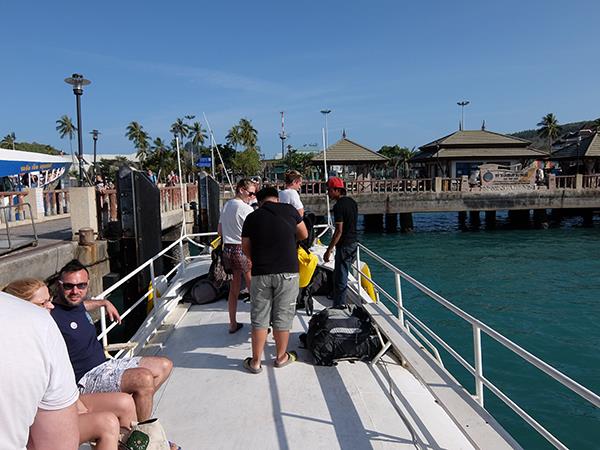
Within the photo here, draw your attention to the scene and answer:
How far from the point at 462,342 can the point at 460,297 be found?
4.04 m

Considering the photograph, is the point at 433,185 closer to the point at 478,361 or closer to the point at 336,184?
the point at 336,184

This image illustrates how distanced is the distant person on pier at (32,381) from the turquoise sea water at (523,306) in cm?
566

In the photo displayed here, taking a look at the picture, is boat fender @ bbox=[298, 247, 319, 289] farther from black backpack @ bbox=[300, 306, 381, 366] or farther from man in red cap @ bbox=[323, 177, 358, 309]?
black backpack @ bbox=[300, 306, 381, 366]

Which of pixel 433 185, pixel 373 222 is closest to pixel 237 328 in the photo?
pixel 433 185

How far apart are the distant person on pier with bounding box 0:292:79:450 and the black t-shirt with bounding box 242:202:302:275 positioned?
96.4 inches

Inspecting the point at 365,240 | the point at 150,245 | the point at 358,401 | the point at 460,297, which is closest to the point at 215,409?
the point at 358,401

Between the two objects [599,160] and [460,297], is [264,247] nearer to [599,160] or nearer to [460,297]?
[460,297]

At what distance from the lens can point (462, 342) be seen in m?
8.99

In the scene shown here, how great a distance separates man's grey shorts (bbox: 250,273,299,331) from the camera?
3.90 metres

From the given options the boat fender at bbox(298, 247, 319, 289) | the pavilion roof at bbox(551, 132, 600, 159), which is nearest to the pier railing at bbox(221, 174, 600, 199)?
the pavilion roof at bbox(551, 132, 600, 159)

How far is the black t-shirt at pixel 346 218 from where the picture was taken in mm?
5461

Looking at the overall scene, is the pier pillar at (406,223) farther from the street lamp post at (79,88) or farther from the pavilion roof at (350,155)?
the street lamp post at (79,88)

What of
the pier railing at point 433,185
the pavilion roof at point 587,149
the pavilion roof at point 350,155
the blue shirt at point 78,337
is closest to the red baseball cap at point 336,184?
the blue shirt at point 78,337

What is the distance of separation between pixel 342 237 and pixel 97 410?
11.5ft
